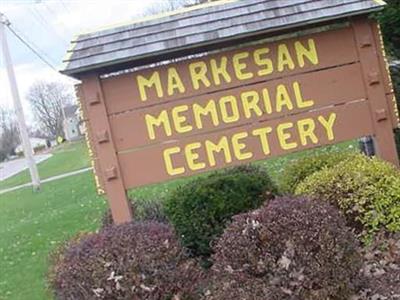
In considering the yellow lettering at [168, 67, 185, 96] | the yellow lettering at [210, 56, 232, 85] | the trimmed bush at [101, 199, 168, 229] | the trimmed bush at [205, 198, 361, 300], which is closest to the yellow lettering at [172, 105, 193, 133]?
the yellow lettering at [168, 67, 185, 96]

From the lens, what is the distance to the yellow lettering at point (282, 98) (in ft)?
22.3

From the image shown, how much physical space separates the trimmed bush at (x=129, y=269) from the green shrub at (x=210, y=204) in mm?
1466

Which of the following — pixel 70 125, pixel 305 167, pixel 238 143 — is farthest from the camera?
pixel 70 125

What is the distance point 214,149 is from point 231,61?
0.85 meters

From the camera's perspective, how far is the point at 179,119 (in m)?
6.73

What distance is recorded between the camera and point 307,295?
189 inches

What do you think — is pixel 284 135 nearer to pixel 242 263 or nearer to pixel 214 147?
pixel 214 147

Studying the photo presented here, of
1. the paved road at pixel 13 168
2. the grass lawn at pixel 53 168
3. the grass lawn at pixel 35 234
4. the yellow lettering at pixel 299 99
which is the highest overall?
the yellow lettering at pixel 299 99

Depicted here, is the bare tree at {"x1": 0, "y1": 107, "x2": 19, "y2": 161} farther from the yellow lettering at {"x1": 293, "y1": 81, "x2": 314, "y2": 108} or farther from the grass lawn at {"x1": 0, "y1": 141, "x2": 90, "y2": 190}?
the yellow lettering at {"x1": 293, "y1": 81, "x2": 314, "y2": 108}

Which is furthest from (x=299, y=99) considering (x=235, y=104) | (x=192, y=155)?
(x=192, y=155)

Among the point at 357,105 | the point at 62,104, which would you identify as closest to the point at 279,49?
the point at 357,105

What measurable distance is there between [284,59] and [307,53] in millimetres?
229

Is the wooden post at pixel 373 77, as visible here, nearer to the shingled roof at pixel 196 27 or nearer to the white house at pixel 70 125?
the shingled roof at pixel 196 27

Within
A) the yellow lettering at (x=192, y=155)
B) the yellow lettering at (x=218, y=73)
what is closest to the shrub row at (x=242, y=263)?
the yellow lettering at (x=192, y=155)
